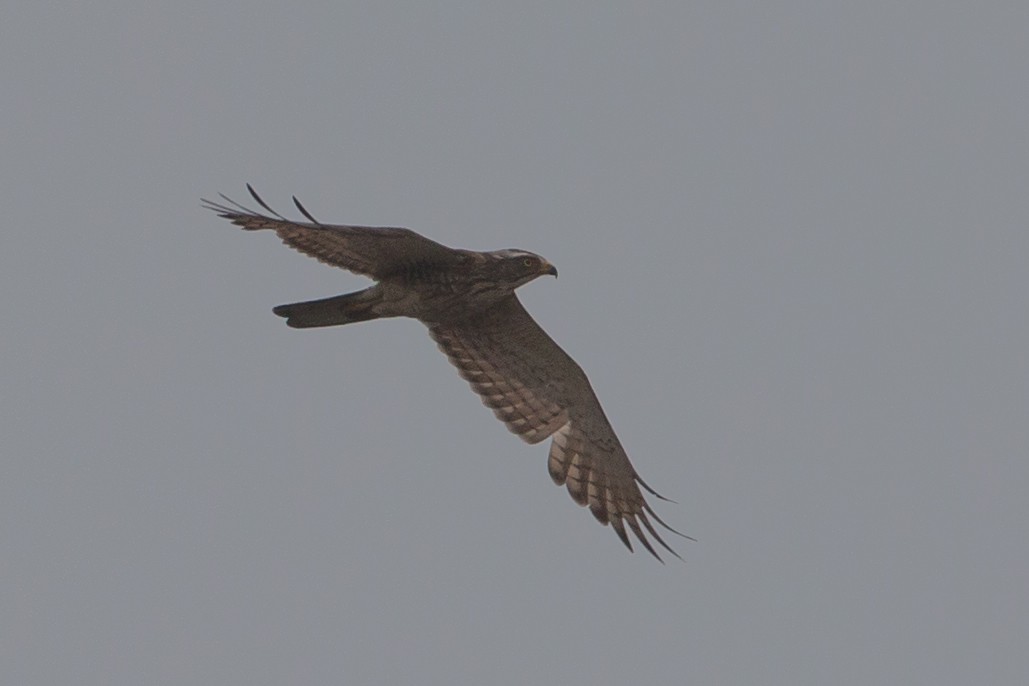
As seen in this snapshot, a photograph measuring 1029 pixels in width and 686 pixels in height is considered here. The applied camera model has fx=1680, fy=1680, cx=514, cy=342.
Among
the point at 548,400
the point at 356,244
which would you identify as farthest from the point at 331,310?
the point at 548,400

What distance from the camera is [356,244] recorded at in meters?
14.0

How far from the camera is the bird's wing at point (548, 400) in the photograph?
15.2 meters

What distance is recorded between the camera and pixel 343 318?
14539 mm

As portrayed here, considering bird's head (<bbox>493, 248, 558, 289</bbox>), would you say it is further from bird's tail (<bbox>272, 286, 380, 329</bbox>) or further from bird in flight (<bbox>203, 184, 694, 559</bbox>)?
bird's tail (<bbox>272, 286, 380, 329</bbox>)

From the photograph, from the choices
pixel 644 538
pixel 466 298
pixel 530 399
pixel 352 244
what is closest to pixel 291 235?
pixel 352 244

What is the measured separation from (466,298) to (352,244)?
1239mm

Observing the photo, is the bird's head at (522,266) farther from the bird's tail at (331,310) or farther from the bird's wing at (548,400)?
the bird's tail at (331,310)

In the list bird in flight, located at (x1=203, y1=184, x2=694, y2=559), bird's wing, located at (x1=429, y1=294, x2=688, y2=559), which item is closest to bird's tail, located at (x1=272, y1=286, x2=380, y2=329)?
bird in flight, located at (x1=203, y1=184, x2=694, y2=559)

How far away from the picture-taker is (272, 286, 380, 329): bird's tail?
14.4 metres

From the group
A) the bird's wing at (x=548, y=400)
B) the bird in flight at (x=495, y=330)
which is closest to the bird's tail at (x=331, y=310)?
the bird in flight at (x=495, y=330)

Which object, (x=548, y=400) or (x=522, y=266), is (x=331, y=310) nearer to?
(x=522, y=266)

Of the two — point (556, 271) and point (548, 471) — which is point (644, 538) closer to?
point (548, 471)

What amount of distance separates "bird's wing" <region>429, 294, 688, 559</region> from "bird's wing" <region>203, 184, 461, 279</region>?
3.58ft

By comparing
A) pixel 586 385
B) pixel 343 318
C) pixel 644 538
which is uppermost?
pixel 343 318
